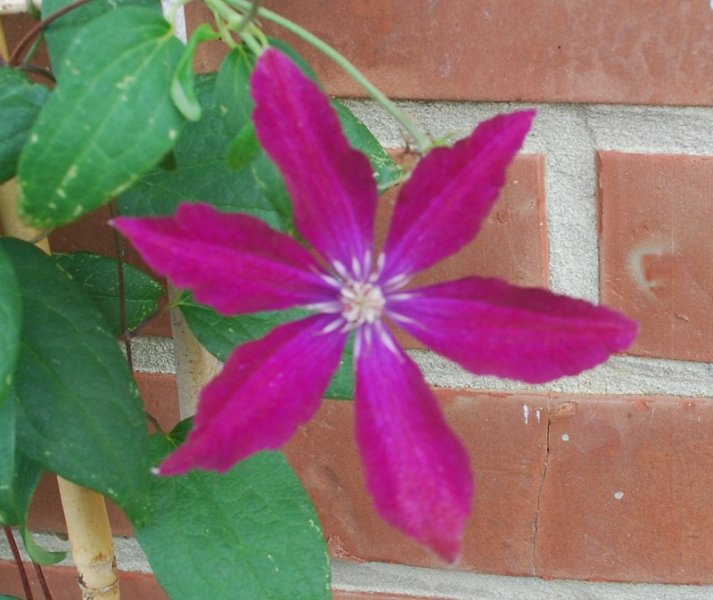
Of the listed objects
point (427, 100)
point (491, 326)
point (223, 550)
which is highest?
point (427, 100)

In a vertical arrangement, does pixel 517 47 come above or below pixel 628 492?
above

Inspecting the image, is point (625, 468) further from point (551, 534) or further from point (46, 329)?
point (46, 329)

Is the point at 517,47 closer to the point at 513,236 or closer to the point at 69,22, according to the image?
the point at 513,236

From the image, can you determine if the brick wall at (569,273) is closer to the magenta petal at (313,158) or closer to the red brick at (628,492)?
the red brick at (628,492)

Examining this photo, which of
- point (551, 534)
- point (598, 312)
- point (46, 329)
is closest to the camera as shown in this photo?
point (598, 312)

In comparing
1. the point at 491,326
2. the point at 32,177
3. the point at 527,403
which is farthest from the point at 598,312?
the point at 527,403

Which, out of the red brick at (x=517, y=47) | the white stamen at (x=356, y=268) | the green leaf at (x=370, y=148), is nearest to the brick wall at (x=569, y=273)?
the red brick at (x=517, y=47)

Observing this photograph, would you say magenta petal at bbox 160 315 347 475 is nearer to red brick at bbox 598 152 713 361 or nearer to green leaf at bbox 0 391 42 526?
green leaf at bbox 0 391 42 526

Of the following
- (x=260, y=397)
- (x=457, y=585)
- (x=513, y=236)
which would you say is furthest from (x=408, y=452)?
(x=457, y=585)
